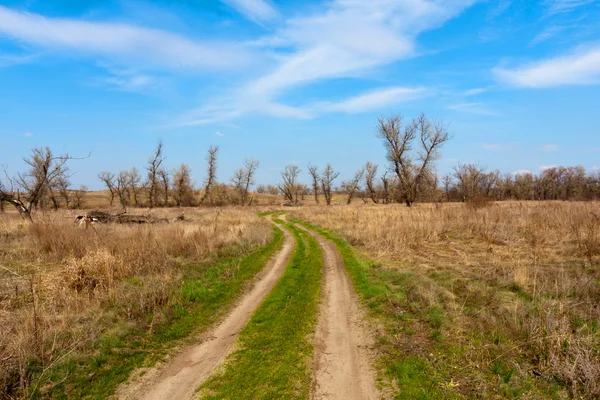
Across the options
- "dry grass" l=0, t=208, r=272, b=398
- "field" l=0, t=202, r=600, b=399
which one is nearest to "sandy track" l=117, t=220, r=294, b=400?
"field" l=0, t=202, r=600, b=399

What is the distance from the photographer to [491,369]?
509cm

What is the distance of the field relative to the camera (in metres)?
4.80

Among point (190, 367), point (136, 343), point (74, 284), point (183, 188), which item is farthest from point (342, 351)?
point (183, 188)

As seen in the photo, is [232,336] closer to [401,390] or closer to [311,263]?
[401,390]

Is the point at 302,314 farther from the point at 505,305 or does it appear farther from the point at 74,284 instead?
the point at 74,284

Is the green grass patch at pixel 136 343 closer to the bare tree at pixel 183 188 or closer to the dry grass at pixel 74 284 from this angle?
the dry grass at pixel 74 284

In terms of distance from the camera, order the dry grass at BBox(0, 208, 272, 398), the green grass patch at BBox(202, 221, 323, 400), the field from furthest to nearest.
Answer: the dry grass at BBox(0, 208, 272, 398), the field, the green grass patch at BBox(202, 221, 323, 400)

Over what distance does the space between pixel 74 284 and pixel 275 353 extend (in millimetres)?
7081

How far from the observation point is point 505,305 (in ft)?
23.6

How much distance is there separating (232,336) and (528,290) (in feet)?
26.2

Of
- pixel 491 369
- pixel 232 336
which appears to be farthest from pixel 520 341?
pixel 232 336

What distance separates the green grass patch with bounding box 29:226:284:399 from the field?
30mm

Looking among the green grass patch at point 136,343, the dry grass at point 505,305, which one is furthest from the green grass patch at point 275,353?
the dry grass at point 505,305

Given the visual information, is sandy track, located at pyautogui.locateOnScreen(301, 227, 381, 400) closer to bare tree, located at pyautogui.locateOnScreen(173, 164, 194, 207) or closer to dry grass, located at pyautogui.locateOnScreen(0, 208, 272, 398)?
dry grass, located at pyautogui.locateOnScreen(0, 208, 272, 398)
